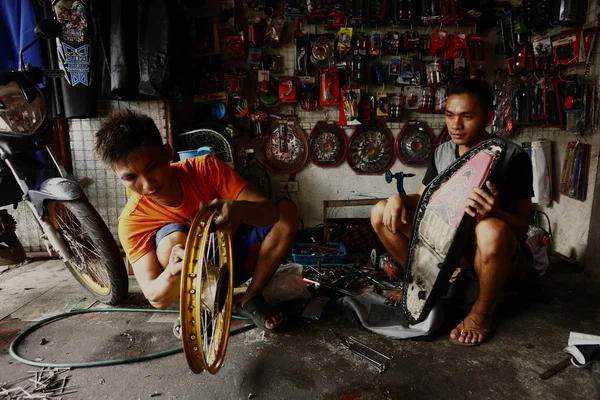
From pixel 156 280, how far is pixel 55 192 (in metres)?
0.95

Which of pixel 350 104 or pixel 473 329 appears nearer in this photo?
pixel 473 329

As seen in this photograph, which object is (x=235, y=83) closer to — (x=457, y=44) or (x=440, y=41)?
(x=440, y=41)

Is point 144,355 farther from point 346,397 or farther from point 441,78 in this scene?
point 441,78

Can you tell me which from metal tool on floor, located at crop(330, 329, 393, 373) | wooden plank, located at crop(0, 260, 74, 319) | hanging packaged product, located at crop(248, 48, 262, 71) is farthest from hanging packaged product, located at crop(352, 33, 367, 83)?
wooden plank, located at crop(0, 260, 74, 319)

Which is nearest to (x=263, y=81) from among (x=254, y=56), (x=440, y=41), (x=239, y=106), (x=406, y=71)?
(x=254, y=56)

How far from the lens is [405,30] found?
13.1ft

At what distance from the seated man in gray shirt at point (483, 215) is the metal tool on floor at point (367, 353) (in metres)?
0.40

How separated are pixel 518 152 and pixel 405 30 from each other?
106 inches

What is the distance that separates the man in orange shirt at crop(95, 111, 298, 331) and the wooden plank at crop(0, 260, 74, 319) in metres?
1.21

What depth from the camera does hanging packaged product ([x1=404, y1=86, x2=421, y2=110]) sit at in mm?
4082

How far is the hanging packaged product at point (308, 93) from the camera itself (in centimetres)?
397

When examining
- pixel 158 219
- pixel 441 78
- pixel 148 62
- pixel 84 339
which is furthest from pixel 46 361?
pixel 441 78

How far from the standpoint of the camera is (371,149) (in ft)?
13.8

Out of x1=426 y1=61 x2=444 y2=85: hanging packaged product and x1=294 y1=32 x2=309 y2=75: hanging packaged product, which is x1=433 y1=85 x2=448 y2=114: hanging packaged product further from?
x1=294 y1=32 x2=309 y2=75: hanging packaged product
